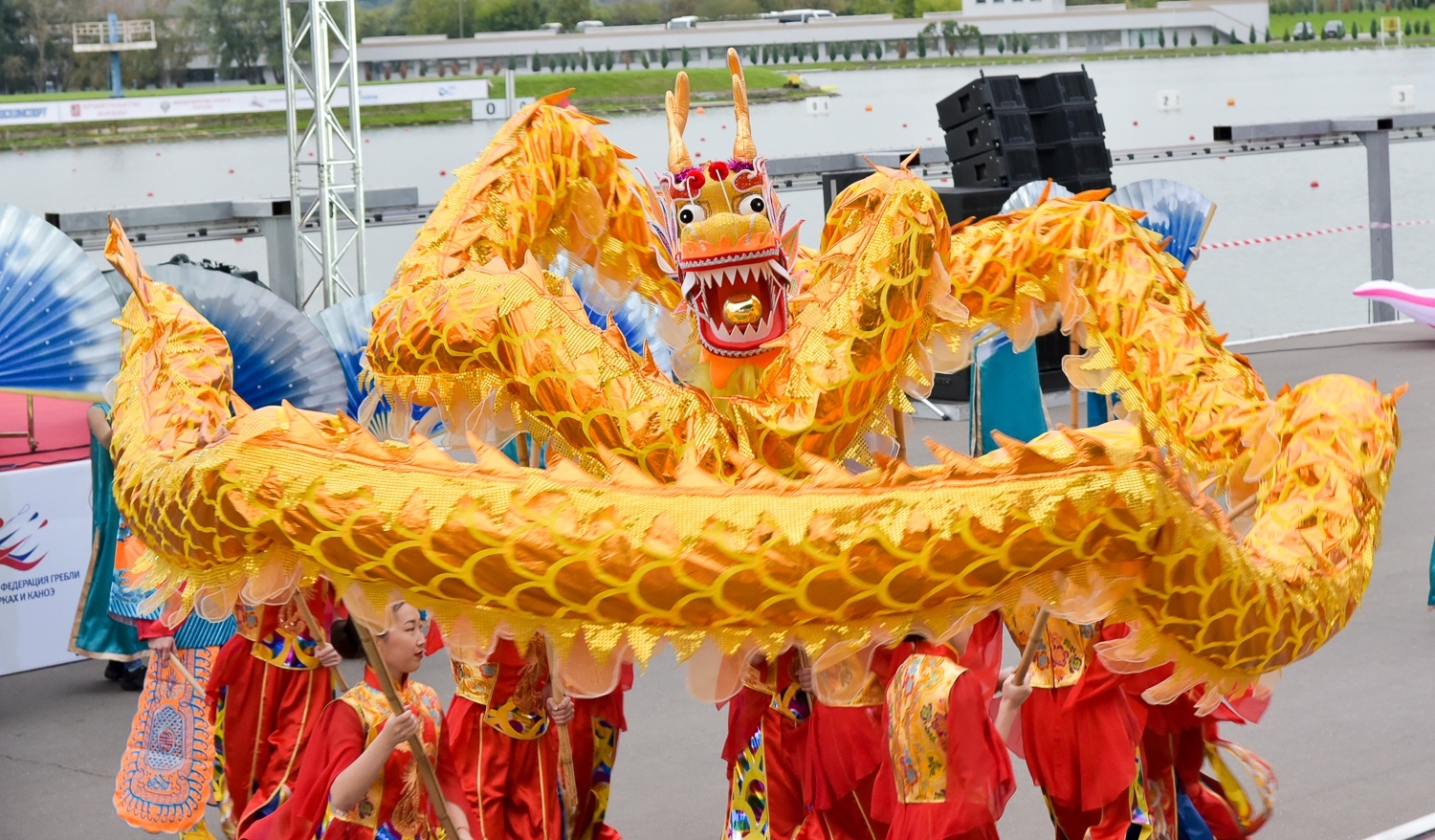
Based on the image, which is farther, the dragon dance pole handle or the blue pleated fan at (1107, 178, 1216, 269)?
the blue pleated fan at (1107, 178, 1216, 269)

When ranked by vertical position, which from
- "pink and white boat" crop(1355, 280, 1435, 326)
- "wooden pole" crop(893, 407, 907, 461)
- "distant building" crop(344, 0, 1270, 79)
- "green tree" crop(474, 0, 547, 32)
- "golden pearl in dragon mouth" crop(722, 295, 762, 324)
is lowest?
"pink and white boat" crop(1355, 280, 1435, 326)

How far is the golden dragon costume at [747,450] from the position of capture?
1413 mm

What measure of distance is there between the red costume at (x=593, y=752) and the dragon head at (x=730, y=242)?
86cm

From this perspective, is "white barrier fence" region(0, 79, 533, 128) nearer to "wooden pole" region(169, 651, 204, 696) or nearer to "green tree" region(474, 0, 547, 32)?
"green tree" region(474, 0, 547, 32)

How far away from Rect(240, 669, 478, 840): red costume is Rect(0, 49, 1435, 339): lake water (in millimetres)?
7243

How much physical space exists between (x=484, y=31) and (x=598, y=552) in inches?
1120

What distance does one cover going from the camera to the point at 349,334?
5.62m

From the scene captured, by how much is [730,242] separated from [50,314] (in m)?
3.52

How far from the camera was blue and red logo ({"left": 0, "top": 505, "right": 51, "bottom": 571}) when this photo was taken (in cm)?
536

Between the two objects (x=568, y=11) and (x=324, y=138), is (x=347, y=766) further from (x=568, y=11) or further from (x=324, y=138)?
(x=568, y=11)

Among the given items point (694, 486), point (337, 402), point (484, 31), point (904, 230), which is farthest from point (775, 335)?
point (484, 31)

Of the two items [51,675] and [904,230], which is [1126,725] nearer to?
[904,230]

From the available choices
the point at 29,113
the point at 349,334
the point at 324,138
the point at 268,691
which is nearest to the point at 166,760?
the point at 268,691

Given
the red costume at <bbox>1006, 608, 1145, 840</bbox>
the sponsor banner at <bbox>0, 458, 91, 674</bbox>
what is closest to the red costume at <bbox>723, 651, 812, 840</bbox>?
the red costume at <bbox>1006, 608, 1145, 840</bbox>
